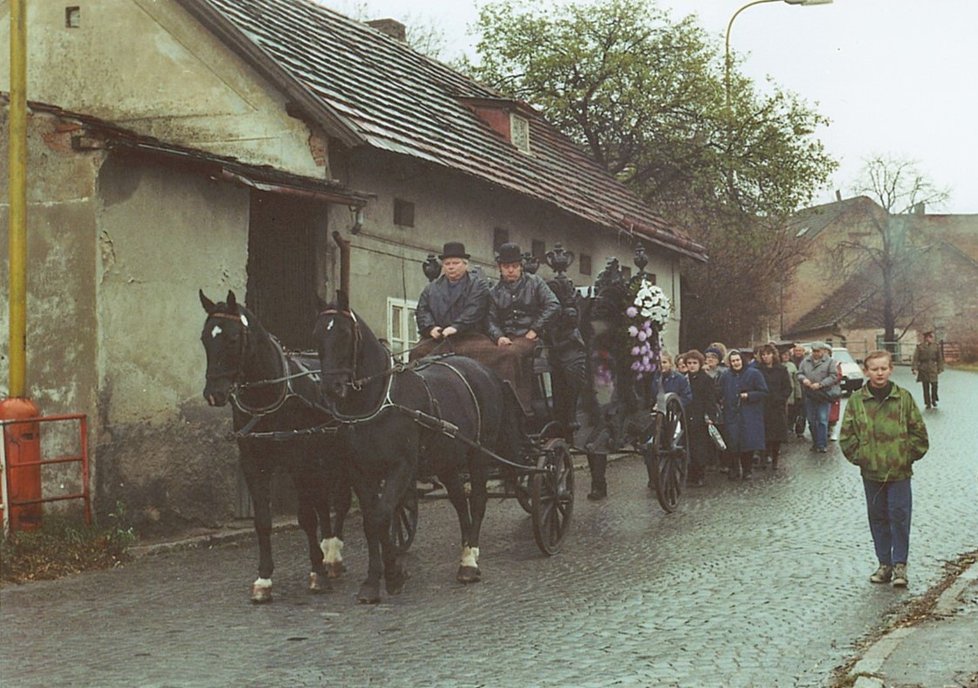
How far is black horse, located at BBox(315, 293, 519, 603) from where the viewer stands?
9.05 m

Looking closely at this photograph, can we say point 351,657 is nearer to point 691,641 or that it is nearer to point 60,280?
point 691,641

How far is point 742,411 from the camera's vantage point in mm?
18438

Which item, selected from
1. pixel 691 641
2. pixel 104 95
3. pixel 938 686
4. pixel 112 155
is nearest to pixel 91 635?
pixel 691 641

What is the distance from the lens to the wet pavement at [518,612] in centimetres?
712

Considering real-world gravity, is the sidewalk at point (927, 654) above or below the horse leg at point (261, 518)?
below

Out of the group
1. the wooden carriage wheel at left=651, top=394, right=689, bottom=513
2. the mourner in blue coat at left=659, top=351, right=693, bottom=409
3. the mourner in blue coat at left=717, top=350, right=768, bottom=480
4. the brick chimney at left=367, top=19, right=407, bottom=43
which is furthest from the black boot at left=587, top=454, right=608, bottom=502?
the brick chimney at left=367, top=19, right=407, bottom=43

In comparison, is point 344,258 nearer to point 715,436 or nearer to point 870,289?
point 715,436

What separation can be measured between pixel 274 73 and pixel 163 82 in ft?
5.45

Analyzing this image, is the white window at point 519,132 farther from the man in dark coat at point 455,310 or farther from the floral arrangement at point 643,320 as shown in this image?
the man in dark coat at point 455,310

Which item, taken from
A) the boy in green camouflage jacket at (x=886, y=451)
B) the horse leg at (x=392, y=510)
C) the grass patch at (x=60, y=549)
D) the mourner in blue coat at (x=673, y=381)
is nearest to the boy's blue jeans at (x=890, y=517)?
the boy in green camouflage jacket at (x=886, y=451)

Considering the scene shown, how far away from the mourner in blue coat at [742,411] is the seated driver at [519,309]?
713 cm

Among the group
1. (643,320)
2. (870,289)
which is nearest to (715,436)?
(643,320)

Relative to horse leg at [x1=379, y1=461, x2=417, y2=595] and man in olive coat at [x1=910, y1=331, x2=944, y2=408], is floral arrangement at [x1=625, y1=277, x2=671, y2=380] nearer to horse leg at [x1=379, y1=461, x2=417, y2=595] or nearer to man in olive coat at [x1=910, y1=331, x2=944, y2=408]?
horse leg at [x1=379, y1=461, x2=417, y2=595]

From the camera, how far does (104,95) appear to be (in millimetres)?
17250
